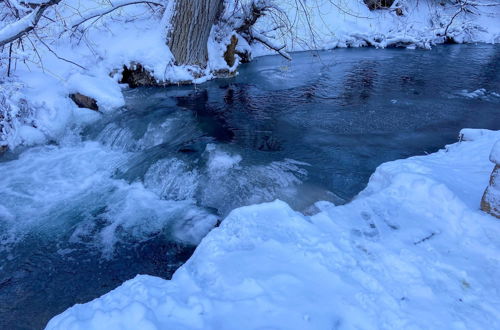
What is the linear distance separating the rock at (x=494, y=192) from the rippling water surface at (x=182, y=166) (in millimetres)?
1442

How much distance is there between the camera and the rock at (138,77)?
7.97 m

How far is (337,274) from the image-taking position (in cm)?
223

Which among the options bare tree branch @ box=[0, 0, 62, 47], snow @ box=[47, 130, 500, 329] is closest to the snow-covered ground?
bare tree branch @ box=[0, 0, 62, 47]

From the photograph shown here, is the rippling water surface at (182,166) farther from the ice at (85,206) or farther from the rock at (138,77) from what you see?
the rock at (138,77)

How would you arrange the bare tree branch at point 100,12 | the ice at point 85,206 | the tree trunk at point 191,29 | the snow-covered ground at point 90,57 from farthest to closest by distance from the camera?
the tree trunk at point 191,29, the bare tree branch at point 100,12, the snow-covered ground at point 90,57, the ice at point 85,206

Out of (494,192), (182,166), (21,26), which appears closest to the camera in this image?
(494,192)

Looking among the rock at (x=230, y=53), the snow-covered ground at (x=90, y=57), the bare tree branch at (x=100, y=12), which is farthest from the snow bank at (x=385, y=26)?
the bare tree branch at (x=100, y=12)

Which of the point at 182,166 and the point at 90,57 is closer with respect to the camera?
the point at 182,166

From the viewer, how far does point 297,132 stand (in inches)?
225

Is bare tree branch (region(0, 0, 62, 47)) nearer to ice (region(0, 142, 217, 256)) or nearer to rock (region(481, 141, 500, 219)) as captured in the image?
ice (region(0, 142, 217, 256))

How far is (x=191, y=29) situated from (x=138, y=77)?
5.09ft

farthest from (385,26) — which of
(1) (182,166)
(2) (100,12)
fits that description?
(1) (182,166)

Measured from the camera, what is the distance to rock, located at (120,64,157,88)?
7969 mm

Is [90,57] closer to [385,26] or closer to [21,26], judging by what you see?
[21,26]
